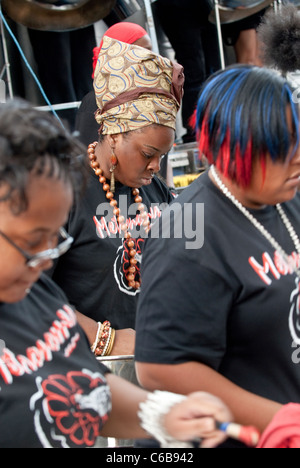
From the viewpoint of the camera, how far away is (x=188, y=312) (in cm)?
119

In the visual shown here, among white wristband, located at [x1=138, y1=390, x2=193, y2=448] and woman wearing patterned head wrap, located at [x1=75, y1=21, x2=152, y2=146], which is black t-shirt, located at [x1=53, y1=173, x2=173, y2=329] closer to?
woman wearing patterned head wrap, located at [x1=75, y1=21, x2=152, y2=146]

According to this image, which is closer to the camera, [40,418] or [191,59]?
[40,418]

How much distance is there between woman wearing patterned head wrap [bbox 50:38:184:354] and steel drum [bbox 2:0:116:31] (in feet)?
4.84

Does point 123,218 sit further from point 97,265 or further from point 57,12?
point 57,12

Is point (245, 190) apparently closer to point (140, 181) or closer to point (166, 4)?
point (140, 181)

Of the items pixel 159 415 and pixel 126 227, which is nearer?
pixel 159 415

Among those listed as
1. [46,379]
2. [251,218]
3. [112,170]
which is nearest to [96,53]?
[112,170]

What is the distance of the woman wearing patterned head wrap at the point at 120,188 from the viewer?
184 centimetres

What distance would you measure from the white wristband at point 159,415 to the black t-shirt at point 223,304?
96mm

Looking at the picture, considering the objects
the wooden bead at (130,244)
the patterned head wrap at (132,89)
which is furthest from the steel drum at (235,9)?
the wooden bead at (130,244)

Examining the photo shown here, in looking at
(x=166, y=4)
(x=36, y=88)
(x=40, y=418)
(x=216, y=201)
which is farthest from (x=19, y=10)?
(x=40, y=418)

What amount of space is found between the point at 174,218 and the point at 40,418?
0.50 m

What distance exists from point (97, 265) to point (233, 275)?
2.39 ft
